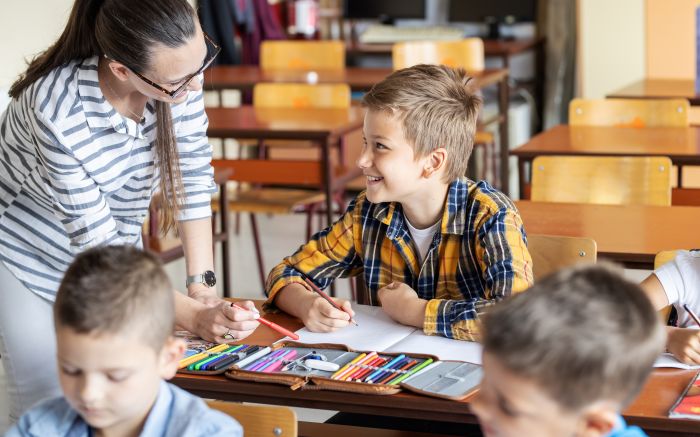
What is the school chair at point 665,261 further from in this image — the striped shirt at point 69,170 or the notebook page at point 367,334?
the striped shirt at point 69,170

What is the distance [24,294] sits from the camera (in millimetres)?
1974

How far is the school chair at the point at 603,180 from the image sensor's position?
124 inches

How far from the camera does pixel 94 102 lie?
194 cm

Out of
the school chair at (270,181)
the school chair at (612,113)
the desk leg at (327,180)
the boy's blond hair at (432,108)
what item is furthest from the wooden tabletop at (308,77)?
the boy's blond hair at (432,108)

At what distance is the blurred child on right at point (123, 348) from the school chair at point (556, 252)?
0.97 meters

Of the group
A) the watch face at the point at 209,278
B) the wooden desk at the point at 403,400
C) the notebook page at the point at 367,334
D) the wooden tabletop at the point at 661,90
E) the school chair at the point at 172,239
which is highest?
the wooden tabletop at the point at 661,90

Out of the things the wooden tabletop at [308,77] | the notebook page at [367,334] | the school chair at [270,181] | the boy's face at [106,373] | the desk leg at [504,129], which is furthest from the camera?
the desk leg at [504,129]

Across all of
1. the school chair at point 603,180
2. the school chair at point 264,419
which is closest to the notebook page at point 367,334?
the school chair at point 264,419

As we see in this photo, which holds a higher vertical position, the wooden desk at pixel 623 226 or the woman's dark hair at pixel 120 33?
the woman's dark hair at pixel 120 33

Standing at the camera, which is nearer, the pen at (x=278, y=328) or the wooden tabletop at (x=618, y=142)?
the pen at (x=278, y=328)

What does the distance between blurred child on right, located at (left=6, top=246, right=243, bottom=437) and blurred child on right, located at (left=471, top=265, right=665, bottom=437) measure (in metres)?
0.46

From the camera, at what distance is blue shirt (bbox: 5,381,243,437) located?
1482mm

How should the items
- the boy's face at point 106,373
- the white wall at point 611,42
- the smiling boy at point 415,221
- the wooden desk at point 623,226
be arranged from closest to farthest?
1. the boy's face at point 106,373
2. the smiling boy at point 415,221
3. the wooden desk at point 623,226
4. the white wall at point 611,42

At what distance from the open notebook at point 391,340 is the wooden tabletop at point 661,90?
2.91 meters
